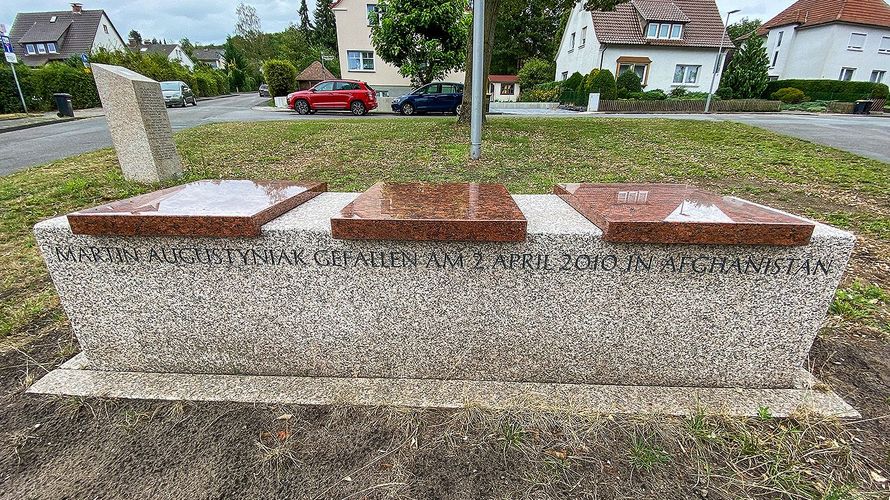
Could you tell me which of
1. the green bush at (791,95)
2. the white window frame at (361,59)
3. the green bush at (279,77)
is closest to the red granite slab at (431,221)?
the white window frame at (361,59)

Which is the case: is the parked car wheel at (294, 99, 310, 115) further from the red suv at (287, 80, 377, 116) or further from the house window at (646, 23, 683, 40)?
the house window at (646, 23, 683, 40)

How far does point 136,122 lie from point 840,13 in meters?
41.8

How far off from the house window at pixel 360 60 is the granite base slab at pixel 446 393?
28.1m

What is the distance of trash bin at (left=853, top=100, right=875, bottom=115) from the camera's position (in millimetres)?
24828

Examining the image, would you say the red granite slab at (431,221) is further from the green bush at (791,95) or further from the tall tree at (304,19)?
the tall tree at (304,19)

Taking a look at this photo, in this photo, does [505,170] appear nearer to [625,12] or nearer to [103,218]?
[103,218]

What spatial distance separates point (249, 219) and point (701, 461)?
2316mm

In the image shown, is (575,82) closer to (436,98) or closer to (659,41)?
(659,41)

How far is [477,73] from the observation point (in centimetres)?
706

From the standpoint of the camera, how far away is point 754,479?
68.4 inches

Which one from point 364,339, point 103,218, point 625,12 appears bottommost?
point 364,339

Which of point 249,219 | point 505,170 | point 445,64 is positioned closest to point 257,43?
point 445,64

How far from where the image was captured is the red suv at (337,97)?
1938 cm

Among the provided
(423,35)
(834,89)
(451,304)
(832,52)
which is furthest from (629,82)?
(451,304)
